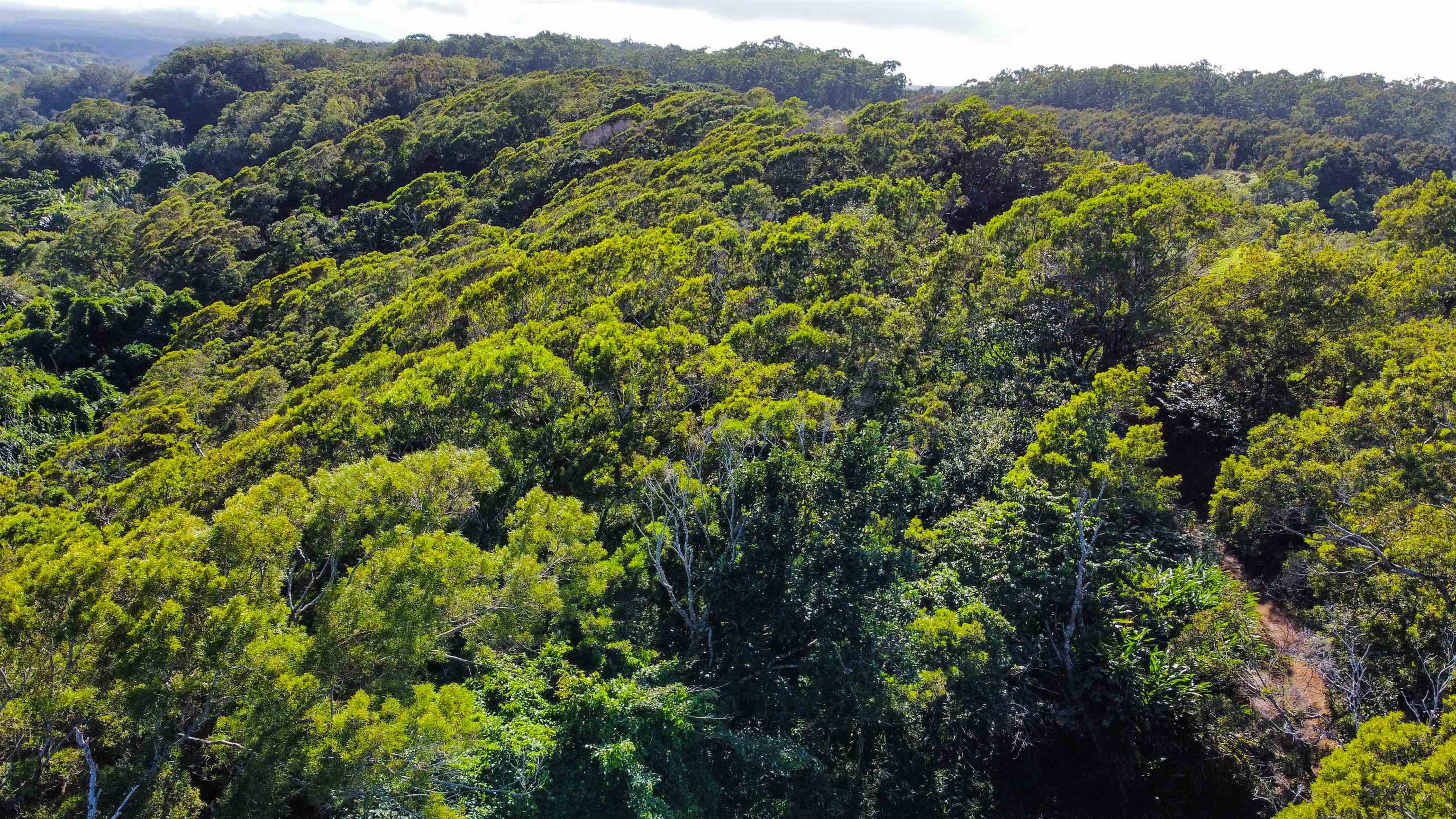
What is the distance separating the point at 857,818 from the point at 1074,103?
467 feet

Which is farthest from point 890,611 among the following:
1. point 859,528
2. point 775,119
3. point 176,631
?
point 775,119

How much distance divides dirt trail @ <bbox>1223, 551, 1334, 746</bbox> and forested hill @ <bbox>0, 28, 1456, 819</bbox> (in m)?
0.13

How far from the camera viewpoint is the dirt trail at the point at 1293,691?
13547 millimetres

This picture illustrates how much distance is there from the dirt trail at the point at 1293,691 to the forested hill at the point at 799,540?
127mm

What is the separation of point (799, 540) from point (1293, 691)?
11.3 metres

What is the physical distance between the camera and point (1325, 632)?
14492 mm

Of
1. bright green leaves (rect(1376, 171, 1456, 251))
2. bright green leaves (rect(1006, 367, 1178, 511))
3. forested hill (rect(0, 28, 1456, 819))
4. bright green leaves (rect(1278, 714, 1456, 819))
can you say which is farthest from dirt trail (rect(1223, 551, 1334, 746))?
bright green leaves (rect(1376, 171, 1456, 251))

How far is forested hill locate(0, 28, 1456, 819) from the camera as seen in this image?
9.90 m

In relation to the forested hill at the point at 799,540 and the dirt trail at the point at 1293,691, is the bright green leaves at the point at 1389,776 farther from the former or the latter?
the dirt trail at the point at 1293,691

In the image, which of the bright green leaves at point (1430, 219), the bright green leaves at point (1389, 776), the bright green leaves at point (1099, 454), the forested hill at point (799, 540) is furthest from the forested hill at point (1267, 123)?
the bright green leaves at point (1389, 776)

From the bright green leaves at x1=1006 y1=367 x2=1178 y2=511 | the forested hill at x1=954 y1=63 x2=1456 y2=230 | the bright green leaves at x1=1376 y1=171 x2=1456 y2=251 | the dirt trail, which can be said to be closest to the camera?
the dirt trail

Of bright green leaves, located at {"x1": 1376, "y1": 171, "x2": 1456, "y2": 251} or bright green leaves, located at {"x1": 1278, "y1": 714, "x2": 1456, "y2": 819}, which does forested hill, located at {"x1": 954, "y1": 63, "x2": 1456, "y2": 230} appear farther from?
bright green leaves, located at {"x1": 1278, "y1": 714, "x2": 1456, "y2": 819}

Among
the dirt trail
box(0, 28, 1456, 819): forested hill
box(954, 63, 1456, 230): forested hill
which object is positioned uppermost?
box(954, 63, 1456, 230): forested hill

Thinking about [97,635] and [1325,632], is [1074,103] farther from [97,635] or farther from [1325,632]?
[97,635]
